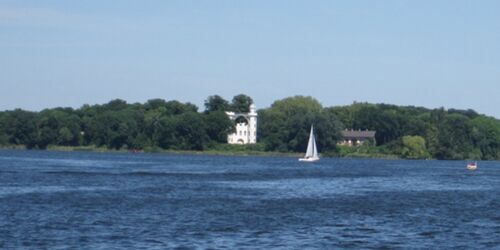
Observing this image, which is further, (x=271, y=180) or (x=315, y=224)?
(x=271, y=180)

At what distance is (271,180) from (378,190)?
565 inches

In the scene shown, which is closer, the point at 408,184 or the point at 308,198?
the point at 308,198

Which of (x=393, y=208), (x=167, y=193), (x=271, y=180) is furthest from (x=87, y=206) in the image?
(x=271, y=180)

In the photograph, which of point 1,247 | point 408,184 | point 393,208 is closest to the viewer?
point 1,247

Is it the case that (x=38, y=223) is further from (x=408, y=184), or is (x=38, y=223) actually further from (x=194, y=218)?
(x=408, y=184)

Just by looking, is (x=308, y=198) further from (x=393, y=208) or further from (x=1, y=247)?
(x=1, y=247)

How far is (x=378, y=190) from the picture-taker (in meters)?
75.7

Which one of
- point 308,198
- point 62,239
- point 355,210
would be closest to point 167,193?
point 308,198

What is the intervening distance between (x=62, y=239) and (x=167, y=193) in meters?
27.0

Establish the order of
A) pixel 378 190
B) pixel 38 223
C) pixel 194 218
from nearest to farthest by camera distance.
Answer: pixel 38 223, pixel 194 218, pixel 378 190

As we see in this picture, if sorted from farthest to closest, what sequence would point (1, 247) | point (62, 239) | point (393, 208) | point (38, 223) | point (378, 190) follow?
point (378, 190) < point (393, 208) < point (38, 223) < point (62, 239) < point (1, 247)

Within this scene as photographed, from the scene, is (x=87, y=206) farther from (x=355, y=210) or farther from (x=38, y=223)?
(x=355, y=210)

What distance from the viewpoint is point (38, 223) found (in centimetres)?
4381

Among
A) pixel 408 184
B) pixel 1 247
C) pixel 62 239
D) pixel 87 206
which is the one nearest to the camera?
pixel 1 247
